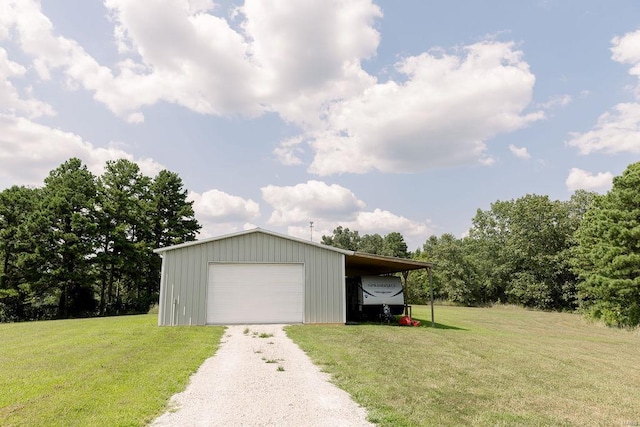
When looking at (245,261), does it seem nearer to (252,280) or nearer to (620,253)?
(252,280)

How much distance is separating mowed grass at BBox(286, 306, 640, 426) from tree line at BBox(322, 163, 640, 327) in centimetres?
1015

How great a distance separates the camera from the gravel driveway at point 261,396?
14.9 feet

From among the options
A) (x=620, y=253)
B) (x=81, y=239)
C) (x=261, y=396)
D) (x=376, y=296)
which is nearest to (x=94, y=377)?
(x=261, y=396)

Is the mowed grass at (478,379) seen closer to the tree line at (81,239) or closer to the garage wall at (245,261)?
the garage wall at (245,261)

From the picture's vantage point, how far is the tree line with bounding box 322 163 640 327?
64.6 feet

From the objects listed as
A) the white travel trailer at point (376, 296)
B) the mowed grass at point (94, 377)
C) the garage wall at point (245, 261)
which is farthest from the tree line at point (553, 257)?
the mowed grass at point (94, 377)

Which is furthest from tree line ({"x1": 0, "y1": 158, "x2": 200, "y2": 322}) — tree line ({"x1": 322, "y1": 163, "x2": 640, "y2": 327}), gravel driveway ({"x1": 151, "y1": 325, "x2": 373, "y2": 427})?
gravel driveway ({"x1": 151, "y1": 325, "x2": 373, "y2": 427})

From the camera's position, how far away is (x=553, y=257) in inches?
1329

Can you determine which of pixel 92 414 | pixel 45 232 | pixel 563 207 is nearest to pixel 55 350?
pixel 92 414

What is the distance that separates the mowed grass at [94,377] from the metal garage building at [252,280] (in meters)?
3.26

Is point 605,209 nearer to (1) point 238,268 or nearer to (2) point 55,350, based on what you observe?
(1) point 238,268

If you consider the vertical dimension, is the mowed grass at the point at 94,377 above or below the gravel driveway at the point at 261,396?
above

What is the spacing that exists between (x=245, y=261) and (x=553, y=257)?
29847 mm

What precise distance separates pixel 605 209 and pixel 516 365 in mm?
17331
